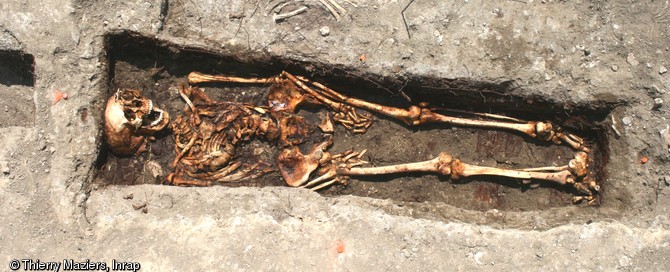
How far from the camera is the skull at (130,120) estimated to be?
3.56 m

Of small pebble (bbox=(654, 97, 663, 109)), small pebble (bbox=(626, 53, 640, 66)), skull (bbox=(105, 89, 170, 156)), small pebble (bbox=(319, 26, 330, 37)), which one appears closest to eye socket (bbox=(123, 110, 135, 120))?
skull (bbox=(105, 89, 170, 156))

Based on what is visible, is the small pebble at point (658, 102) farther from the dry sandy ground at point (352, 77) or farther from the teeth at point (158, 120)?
the teeth at point (158, 120)

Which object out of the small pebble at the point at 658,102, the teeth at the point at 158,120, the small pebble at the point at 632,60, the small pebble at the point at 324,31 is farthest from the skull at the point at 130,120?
the small pebble at the point at 658,102

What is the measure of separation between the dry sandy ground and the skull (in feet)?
0.33

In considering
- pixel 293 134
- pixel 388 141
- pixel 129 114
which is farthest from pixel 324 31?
pixel 129 114

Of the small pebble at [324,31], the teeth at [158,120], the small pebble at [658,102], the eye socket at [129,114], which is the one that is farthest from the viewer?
the teeth at [158,120]

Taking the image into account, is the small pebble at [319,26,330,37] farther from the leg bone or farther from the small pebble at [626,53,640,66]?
the small pebble at [626,53,640,66]

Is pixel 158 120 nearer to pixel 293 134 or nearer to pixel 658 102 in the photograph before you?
pixel 293 134

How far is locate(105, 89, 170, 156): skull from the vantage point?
356cm

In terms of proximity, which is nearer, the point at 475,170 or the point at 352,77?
the point at 352,77

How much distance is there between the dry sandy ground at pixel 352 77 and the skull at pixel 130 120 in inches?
3.9

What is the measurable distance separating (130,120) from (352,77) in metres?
1.47

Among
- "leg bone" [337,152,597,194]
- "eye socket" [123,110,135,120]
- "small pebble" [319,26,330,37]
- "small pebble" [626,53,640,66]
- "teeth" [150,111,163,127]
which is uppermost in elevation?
"small pebble" [626,53,640,66]

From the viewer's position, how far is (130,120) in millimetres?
3611
